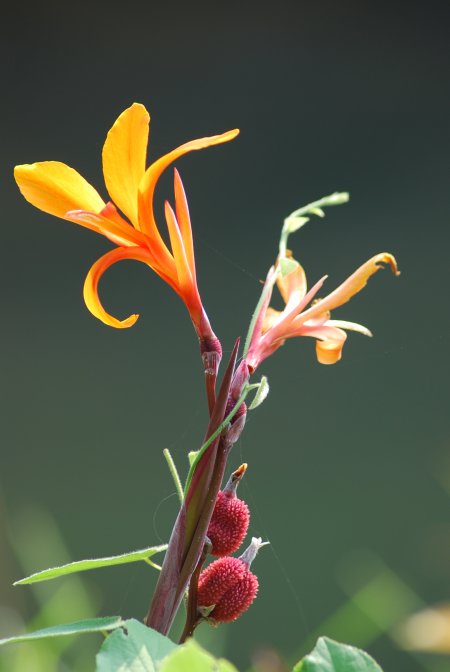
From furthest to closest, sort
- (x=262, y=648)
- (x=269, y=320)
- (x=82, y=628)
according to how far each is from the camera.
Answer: (x=262, y=648)
(x=269, y=320)
(x=82, y=628)

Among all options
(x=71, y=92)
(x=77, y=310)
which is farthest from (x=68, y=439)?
(x=71, y=92)

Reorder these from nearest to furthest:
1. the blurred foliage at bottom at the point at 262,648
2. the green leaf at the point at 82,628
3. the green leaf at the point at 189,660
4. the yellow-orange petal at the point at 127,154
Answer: the green leaf at the point at 189,660, the green leaf at the point at 82,628, the yellow-orange petal at the point at 127,154, the blurred foliage at bottom at the point at 262,648

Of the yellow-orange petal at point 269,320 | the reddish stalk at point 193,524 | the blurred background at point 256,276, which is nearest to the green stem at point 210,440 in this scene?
the reddish stalk at point 193,524

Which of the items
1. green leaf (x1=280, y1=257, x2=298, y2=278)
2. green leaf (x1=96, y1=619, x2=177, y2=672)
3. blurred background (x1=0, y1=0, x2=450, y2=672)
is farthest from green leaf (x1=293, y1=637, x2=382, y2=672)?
blurred background (x1=0, y1=0, x2=450, y2=672)

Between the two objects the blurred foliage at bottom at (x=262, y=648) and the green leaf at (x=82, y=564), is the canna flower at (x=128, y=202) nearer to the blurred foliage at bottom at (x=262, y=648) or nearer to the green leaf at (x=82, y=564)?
the green leaf at (x=82, y=564)

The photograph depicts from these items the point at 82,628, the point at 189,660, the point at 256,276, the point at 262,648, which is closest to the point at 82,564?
the point at 82,628

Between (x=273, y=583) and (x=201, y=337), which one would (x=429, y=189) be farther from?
(x=201, y=337)

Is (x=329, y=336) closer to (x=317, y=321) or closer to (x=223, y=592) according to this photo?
(x=317, y=321)
